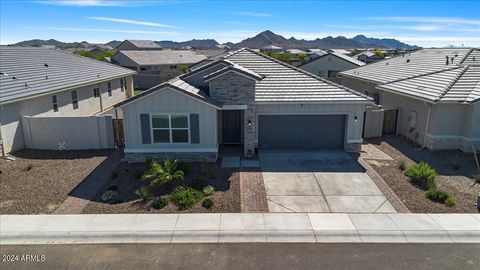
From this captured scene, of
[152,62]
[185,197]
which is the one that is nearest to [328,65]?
[152,62]

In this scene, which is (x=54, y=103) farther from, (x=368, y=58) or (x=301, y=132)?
(x=368, y=58)

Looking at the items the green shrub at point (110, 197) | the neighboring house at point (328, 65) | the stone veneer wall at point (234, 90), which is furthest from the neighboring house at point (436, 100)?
the neighboring house at point (328, 65)

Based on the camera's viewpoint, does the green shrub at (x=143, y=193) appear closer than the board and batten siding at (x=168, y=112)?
Yes

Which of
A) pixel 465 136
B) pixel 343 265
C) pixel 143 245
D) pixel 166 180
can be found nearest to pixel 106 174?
pixel 166 180

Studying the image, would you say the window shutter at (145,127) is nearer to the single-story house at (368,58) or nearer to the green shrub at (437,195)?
the green shrub at (437,195)

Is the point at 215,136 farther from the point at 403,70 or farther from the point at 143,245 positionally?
the point at 403,70

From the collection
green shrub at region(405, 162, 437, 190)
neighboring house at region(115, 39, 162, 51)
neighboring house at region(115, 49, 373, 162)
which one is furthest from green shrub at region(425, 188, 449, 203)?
neighboring house at region(115, 39, 162, 51)

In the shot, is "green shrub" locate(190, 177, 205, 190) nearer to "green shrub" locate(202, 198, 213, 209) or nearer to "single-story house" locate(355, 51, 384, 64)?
"green shrub" locate(202, 198, 213, 209)
